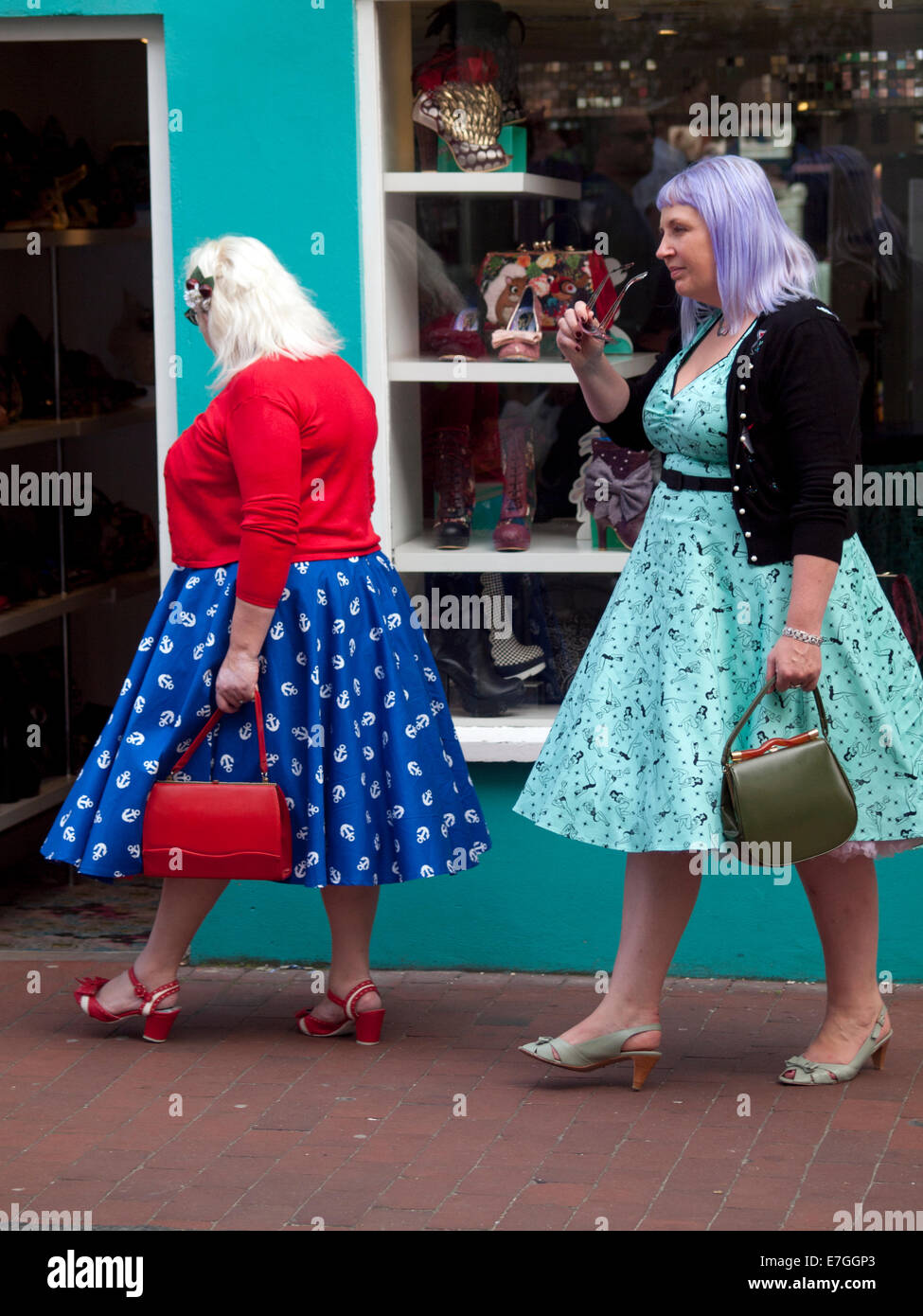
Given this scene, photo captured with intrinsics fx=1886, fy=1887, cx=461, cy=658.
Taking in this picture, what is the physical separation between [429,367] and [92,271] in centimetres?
246

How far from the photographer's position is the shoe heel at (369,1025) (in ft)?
15.1

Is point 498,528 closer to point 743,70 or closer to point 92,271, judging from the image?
point 743,70

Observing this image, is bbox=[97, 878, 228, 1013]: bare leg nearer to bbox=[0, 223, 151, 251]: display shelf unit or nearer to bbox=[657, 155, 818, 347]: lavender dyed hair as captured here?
bbox=[657, 155, 818, 347]: lavender dyed hair

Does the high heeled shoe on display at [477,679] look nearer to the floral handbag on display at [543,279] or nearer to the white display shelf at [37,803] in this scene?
the floral handbag on display at [543,279]

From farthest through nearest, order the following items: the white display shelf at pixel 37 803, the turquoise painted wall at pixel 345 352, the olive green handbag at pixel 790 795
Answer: the white display shelf at pixel 37 803
the turquoise painted wall at pixel 345 352
the olive green handbag at pixel 790 795

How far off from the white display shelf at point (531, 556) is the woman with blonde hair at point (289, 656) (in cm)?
75

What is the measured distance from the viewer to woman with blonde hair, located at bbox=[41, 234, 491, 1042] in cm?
432

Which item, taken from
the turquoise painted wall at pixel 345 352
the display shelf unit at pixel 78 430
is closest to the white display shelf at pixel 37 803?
the display shelf unit at pixel 78 430

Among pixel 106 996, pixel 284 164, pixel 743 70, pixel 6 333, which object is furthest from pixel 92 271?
pixel 106 996

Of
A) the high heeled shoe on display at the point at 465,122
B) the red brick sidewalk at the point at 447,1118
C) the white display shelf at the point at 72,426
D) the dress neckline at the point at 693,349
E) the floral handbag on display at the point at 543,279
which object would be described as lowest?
the red brick sidewalk at the point at 447,1118

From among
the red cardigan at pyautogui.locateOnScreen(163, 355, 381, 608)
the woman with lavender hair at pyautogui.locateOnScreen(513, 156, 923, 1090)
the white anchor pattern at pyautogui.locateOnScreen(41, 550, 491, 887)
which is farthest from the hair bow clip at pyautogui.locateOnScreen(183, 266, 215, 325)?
the woman with lavender hair at pyautogui.locateOnScreen(513, 156, 923, 1090)

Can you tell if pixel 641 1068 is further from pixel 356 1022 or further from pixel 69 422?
pixel 69 422

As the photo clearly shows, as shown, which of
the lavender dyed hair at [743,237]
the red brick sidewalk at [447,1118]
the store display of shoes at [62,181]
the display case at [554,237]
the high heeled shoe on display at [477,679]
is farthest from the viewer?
the store display of shoes at [62,181]

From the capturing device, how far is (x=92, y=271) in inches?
285
